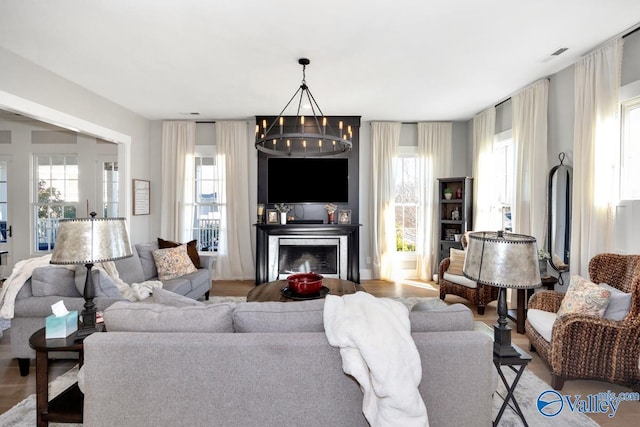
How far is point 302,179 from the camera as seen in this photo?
5.50 m

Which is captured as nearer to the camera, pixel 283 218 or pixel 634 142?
pixel 634 142

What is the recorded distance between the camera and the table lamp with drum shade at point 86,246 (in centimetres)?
184

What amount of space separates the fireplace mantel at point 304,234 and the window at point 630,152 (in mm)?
3260

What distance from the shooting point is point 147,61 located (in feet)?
11.0

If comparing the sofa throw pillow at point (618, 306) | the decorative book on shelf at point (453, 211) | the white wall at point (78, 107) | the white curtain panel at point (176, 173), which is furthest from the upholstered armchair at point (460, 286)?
the white wall at point (78, 107)

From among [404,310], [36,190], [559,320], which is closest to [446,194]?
[559,320]

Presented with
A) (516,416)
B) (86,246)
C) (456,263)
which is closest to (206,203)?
(86,246)

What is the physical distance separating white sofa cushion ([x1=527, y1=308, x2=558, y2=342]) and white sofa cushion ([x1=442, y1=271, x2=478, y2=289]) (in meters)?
1.09

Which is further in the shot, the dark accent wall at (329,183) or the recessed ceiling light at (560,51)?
the dark accent wall at (329,183)

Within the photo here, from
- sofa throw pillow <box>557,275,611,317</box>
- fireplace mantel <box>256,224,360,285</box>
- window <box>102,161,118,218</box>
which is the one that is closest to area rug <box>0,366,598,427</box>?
sofa throw pillow <box>557,275,611,317</box>

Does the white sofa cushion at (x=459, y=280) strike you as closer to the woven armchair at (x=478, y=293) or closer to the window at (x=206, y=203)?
the woven armchair at (x=478, y=293)

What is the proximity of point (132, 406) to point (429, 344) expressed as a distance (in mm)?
1420

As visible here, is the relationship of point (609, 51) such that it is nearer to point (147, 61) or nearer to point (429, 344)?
point (429, 344)

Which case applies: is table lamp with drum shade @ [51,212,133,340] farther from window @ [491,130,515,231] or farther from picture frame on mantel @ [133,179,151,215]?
window @ [491,130,515,231]
